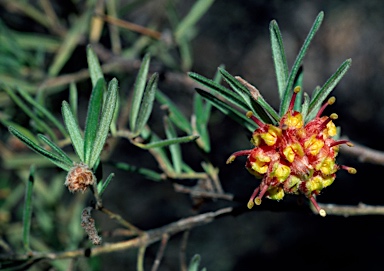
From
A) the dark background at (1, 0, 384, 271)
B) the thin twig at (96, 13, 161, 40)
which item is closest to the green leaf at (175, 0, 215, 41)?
the thin twig at (96, 13, 161, 40)

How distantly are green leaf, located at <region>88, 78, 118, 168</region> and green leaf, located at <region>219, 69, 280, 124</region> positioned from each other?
4.6 inches

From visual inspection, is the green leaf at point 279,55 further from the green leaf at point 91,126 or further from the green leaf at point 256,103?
the green leaf at point 91,126

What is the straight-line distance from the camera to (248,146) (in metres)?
2.39

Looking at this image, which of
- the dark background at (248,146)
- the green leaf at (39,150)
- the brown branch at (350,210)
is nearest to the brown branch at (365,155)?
the brown branch at (350,210)

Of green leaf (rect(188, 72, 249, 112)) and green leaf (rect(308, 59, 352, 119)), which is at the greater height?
green leaf (rect(188, 72, 249, 112))

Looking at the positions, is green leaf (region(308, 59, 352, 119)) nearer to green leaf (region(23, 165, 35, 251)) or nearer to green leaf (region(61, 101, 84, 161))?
green leaf (region(61, 101, 84, 161))

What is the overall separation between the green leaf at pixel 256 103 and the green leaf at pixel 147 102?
0.31 ft

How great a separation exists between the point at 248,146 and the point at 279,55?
6.20 feet

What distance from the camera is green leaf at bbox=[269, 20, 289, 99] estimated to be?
0.49 meters

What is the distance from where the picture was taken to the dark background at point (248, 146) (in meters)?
2.53

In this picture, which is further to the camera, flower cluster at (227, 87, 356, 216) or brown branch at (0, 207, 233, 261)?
brown branch at (0, 207, 233, 261)

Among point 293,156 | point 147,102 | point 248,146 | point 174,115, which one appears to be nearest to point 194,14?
point 174,115

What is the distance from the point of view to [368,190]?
258 centimetres

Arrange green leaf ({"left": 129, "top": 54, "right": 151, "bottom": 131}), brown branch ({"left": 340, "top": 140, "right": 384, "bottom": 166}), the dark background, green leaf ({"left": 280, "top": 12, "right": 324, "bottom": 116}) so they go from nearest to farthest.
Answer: green leaf ({"left": 280, "top": 12, "right": 324, "bottom": 116})
green leaf ({"left": 129, "top": 54, "right": 151, "bottom": 131})
brown branch ({"left": 340, "top": 140, "right": 384, "bottom": 166})
the dark background
